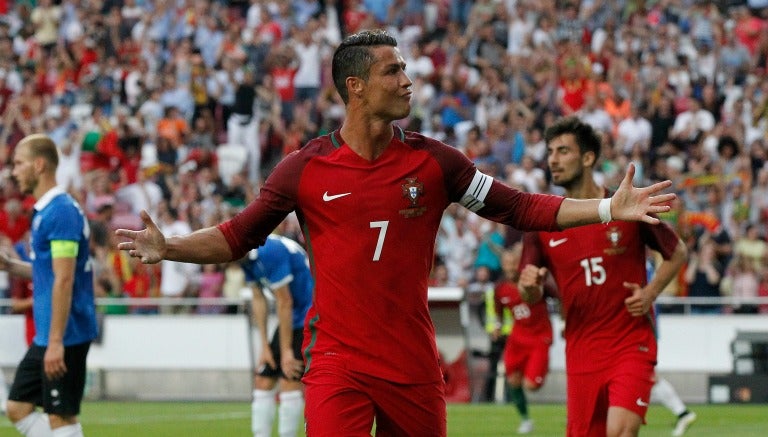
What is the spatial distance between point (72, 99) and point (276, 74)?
415 cm

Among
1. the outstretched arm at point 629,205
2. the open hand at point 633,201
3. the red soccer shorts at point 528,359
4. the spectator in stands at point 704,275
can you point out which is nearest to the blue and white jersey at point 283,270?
the red soccer shorts at point 528,359

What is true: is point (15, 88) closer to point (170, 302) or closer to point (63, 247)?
point (170, 302)

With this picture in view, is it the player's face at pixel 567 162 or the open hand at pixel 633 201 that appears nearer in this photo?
the open hand at pixel 633 201

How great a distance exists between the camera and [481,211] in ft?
23.5

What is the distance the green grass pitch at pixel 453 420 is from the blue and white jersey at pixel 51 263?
6428 millimetres

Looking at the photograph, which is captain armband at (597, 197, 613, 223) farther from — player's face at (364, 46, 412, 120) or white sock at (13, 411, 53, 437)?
white sock at (13, 411, 53, 437)

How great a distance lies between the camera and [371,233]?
696 cm

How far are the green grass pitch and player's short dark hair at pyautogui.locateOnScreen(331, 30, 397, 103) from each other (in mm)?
9599

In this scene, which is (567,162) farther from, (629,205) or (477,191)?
(629,205)

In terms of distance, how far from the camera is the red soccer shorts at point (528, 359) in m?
17.0

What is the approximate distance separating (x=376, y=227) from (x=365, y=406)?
0.81 meters

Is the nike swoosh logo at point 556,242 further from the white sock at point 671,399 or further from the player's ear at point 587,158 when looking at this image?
the white sock at point 671,399

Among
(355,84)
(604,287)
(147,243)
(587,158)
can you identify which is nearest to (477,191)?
(355,84)

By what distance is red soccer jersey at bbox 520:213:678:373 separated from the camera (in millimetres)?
9391
